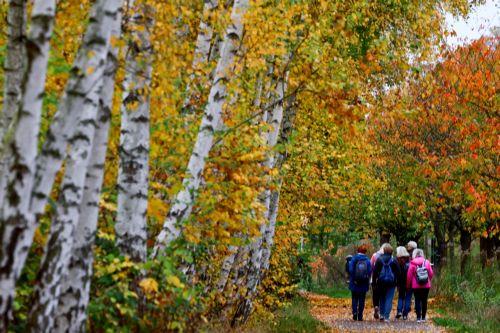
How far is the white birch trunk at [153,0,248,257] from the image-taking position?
929 cm

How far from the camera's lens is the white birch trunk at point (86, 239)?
6383 mm

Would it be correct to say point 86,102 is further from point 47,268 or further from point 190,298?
point 190,298

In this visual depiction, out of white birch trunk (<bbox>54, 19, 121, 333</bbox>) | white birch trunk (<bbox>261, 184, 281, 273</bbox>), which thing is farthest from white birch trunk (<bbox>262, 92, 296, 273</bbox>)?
white birch trunk (<bbox>54, 19, 121, 333</bbox>)

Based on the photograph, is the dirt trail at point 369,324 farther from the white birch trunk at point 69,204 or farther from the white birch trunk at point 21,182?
the white birch trunk at point 21,182

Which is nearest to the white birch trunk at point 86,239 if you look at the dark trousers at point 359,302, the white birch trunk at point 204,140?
the white birch trunk at point 204,140

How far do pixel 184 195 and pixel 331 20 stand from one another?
517 centimetres

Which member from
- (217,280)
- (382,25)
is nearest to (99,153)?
(217,280)

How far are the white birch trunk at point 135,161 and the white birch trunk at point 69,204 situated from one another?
1872mm

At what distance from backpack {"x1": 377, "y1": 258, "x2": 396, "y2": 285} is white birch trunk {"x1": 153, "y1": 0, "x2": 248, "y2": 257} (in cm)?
1053

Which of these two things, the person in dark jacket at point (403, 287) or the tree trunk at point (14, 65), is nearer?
the tree trunk at point (14, 65)

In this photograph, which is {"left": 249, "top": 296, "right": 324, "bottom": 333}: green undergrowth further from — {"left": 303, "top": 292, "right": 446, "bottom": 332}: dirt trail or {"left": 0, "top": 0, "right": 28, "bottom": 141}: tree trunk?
{"left": 0, "top": 0, "right": 28, "bottom": 141}: tree trunk

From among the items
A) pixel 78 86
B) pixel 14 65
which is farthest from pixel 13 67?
pixel 78 86

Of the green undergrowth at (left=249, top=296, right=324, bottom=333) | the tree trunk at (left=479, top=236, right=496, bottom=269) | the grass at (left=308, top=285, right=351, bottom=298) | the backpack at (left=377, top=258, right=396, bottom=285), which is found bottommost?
the green undergrowth at (left=249, top=296, right=324, bottom=333)

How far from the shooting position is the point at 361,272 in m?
19.8
